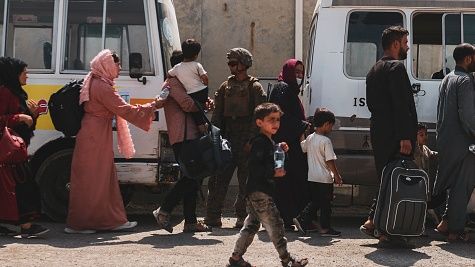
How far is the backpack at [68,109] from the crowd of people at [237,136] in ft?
0.23

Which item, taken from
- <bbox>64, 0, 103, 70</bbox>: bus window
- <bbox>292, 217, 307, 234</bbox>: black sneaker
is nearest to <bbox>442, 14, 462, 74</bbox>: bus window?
<bbox>292, 217, 307, 234</bbox>: black sneaker

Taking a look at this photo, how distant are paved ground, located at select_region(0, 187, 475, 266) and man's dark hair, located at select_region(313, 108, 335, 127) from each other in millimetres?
1064

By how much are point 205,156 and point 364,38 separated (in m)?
2.19

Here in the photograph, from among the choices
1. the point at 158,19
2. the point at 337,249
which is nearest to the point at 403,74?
the point at 337,249

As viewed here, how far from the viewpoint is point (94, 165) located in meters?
8.04

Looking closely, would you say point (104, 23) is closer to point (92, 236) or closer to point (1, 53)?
point (1, 53)

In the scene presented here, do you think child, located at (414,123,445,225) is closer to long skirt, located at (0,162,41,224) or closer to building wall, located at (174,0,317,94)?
long skirt, located at (0,162,41,224)


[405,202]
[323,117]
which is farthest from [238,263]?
[323,117]

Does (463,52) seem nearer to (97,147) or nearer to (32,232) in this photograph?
(97,147)

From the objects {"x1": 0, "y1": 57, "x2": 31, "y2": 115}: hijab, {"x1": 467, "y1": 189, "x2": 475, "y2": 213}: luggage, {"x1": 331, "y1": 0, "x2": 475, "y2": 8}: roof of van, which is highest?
{"x1": 331, "y1": 0, "x2": 475, "y2": 8}: roof of van

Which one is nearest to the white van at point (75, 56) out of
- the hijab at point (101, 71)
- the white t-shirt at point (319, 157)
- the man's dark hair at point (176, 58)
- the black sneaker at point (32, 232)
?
the man's dark hair at point (176, 58)

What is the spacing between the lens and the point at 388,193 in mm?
7016

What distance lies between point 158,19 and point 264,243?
2702 millimetres

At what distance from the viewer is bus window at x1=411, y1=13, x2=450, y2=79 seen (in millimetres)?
8688
